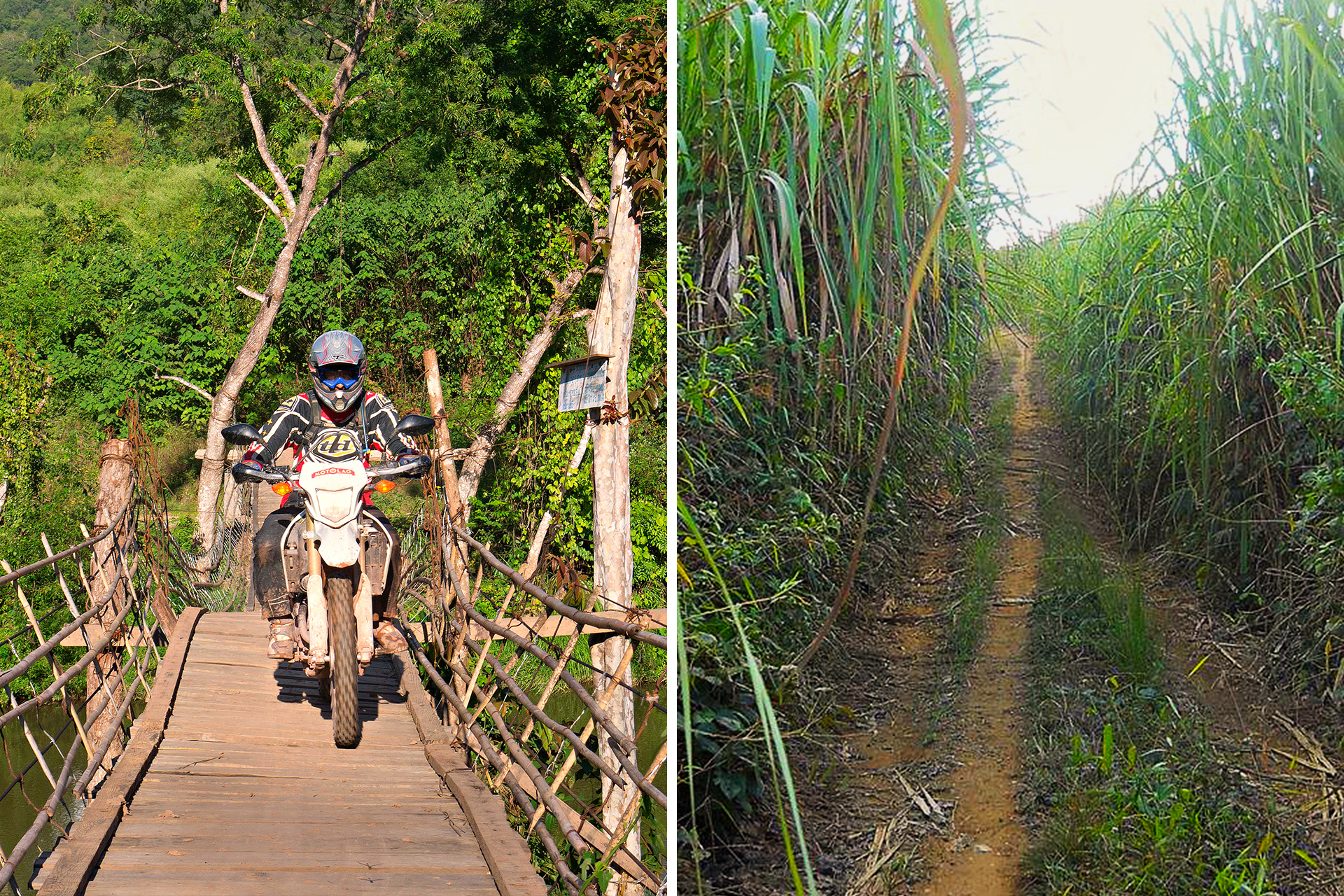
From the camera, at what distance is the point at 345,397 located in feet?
9.34

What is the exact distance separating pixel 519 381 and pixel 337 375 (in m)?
5.59

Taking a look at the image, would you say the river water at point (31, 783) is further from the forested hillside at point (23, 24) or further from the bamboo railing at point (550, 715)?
the forested hillside at point (23, 24)

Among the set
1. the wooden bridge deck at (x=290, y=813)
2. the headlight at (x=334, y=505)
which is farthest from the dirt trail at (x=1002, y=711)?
the headlight at (x=334, y=505)

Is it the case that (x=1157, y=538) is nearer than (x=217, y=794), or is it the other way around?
(x=1157, y=538)

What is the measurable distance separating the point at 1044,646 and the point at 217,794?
2010 mm

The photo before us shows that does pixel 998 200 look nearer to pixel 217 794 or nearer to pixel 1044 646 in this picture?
pixel 1044 646

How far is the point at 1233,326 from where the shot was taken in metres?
1.22

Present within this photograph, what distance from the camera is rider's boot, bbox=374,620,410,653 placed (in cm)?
291

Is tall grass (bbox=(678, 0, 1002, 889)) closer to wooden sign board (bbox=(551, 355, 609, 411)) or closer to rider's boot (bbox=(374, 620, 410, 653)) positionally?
rider's boot (bbox=(374, 620, 410, 653))

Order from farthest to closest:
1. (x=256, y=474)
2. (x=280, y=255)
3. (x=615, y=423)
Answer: (x=280, y=255), (x=615, y=423), (x=256, y=474)

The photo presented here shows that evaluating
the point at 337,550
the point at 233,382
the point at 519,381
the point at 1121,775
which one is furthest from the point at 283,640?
the point at 233,382

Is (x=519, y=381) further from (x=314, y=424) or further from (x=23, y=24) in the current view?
(x=23, y=24)

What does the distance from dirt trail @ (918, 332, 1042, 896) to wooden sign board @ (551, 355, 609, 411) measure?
2731mm

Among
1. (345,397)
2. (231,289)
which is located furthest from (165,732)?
(231,289)
